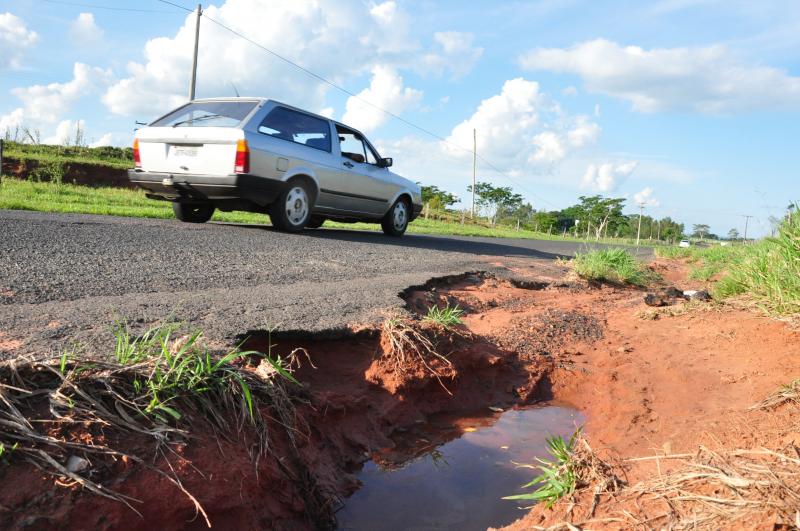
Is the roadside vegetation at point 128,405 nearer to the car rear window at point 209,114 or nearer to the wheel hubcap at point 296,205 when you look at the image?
the car rear window at point 209,114

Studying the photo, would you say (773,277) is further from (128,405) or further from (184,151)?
(184,151)

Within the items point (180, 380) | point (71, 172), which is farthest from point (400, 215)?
point (71, 172)

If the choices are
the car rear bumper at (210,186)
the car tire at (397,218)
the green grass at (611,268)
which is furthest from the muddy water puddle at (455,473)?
the car tire at (397,218)

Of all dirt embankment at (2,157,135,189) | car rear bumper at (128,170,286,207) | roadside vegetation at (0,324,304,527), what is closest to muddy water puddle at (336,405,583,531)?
roadside vegetation at (0,324,304,527)

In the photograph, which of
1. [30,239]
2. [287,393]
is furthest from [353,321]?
[30,239]

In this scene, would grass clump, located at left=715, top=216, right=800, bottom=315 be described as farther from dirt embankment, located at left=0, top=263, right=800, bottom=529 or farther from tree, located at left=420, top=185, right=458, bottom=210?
tree, located at left=420, top=185, right=458, bottom=210

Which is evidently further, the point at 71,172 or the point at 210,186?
the point at 71,172

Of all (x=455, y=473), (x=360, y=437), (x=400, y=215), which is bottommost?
(x=455, y=473)

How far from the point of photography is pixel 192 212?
8617 mm

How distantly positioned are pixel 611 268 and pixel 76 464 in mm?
6590

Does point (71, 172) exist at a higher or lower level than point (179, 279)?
higher

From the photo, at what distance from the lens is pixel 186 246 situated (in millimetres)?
5727

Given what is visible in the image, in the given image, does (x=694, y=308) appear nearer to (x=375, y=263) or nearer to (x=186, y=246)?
(x=375, y=263)

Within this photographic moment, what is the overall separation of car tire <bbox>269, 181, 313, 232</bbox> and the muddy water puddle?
5173mm
